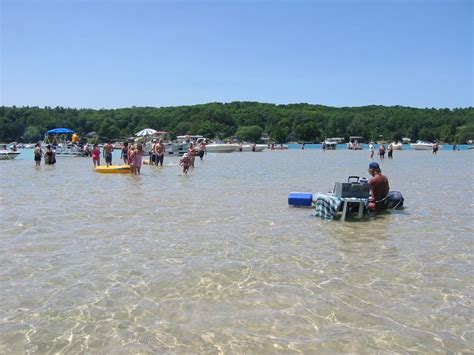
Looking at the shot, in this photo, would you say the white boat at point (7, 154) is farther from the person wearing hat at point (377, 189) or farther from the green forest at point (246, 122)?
the green forest at point (246, 122)

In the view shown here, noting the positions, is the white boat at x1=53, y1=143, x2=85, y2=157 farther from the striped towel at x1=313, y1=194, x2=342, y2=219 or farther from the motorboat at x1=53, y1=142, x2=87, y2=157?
the striped towel at x1=313, y1=194, x2=342, y2=219

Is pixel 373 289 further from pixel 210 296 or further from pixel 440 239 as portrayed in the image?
pixel 440 239

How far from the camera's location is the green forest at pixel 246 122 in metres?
123

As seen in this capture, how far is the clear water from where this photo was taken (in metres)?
4.42

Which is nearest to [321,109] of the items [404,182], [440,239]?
[404,182]

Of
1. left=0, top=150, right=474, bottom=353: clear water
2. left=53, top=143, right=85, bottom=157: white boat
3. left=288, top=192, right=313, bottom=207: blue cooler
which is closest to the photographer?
left=0, top=150, right=474, bottom=353: clear water

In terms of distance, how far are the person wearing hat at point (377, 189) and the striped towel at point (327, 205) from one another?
1.09 m

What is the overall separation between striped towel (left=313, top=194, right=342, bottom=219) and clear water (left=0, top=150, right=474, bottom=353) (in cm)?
35

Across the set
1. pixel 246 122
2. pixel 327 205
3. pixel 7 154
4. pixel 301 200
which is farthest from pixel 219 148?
pixel 246 122

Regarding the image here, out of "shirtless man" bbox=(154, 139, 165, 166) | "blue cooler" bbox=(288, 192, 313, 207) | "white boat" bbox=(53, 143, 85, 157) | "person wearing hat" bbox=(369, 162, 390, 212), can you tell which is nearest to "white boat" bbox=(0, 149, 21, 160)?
"white boat" bbox=(53, 143, 85, 157)

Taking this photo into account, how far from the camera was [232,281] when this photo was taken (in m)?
6.05

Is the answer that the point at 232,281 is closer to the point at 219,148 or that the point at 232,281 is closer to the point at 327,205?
the point at 327,205

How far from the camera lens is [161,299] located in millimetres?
5414

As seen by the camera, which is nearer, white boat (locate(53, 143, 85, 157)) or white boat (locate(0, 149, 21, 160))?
white boat (locate(0, 149, 21, 160))
